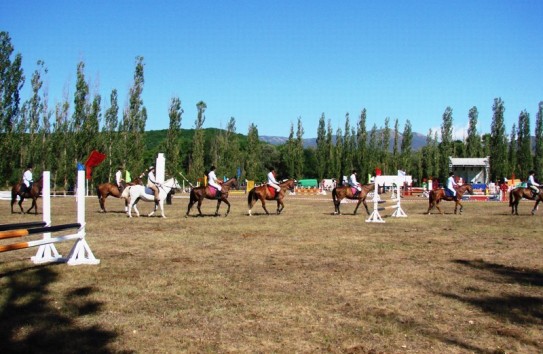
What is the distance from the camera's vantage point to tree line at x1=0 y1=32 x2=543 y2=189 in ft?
143

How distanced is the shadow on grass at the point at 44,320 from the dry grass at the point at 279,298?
17mm

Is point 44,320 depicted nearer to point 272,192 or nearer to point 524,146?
point 272,192

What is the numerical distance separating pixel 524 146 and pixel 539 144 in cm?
201

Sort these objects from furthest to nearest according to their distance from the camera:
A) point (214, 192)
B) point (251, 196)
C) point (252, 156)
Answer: point (252, 156) < point (251, 196) < point (214, 192)

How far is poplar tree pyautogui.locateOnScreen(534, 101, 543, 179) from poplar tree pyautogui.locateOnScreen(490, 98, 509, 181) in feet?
13.1

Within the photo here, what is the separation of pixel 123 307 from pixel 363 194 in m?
17.7

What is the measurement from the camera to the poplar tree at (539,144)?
6300cm

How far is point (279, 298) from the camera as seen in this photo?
7082 millimetres

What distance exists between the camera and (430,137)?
76375 mm

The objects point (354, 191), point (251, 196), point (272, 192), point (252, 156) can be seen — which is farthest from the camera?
point (252, 156)

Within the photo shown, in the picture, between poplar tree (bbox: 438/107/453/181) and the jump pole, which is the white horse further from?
poplar tree (bbox: 438/107/453/181)

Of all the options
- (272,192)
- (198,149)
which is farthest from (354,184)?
(198,149)

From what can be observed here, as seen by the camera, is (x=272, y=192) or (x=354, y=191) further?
(x=354, y=191)

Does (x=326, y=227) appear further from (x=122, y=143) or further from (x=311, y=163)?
(x=311, y=163)
